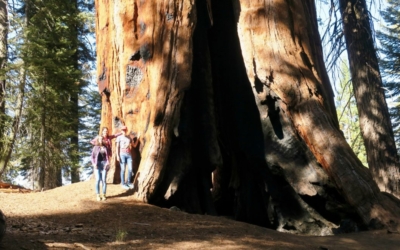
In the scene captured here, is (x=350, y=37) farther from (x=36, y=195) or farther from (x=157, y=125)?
(x=36, y=195)

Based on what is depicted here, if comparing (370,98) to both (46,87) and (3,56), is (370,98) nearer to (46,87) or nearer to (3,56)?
(46,87)

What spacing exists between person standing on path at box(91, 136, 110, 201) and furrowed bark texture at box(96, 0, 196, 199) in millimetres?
635

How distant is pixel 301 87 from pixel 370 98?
3.50 metres

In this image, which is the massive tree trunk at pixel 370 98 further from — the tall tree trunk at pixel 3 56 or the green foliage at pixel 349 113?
the tall tree trunk at pixel 3 56

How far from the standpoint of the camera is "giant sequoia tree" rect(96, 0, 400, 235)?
8.48 m

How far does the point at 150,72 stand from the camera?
959 centimetres

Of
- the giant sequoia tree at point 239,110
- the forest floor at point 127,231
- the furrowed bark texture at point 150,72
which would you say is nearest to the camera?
the forest floor at point 127,231

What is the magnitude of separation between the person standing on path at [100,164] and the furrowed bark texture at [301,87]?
120 inches

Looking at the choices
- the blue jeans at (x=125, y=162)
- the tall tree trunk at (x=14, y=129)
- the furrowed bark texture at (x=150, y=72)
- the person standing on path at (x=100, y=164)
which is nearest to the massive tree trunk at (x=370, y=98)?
the furrowed bark texture at (x=150, y=72)

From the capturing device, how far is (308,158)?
8742 mm

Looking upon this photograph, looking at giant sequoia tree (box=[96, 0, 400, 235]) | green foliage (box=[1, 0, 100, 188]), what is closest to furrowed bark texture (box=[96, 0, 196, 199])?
giant sequoia tree (box=[96, 0, 400, 235])

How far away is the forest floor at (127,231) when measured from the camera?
586 cm

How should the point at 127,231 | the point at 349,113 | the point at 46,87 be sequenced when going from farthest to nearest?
the point at 349,113, the point at 46,87, the point at 127,231

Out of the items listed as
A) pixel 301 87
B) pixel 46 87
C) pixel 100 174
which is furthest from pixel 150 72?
pixel 46 87
